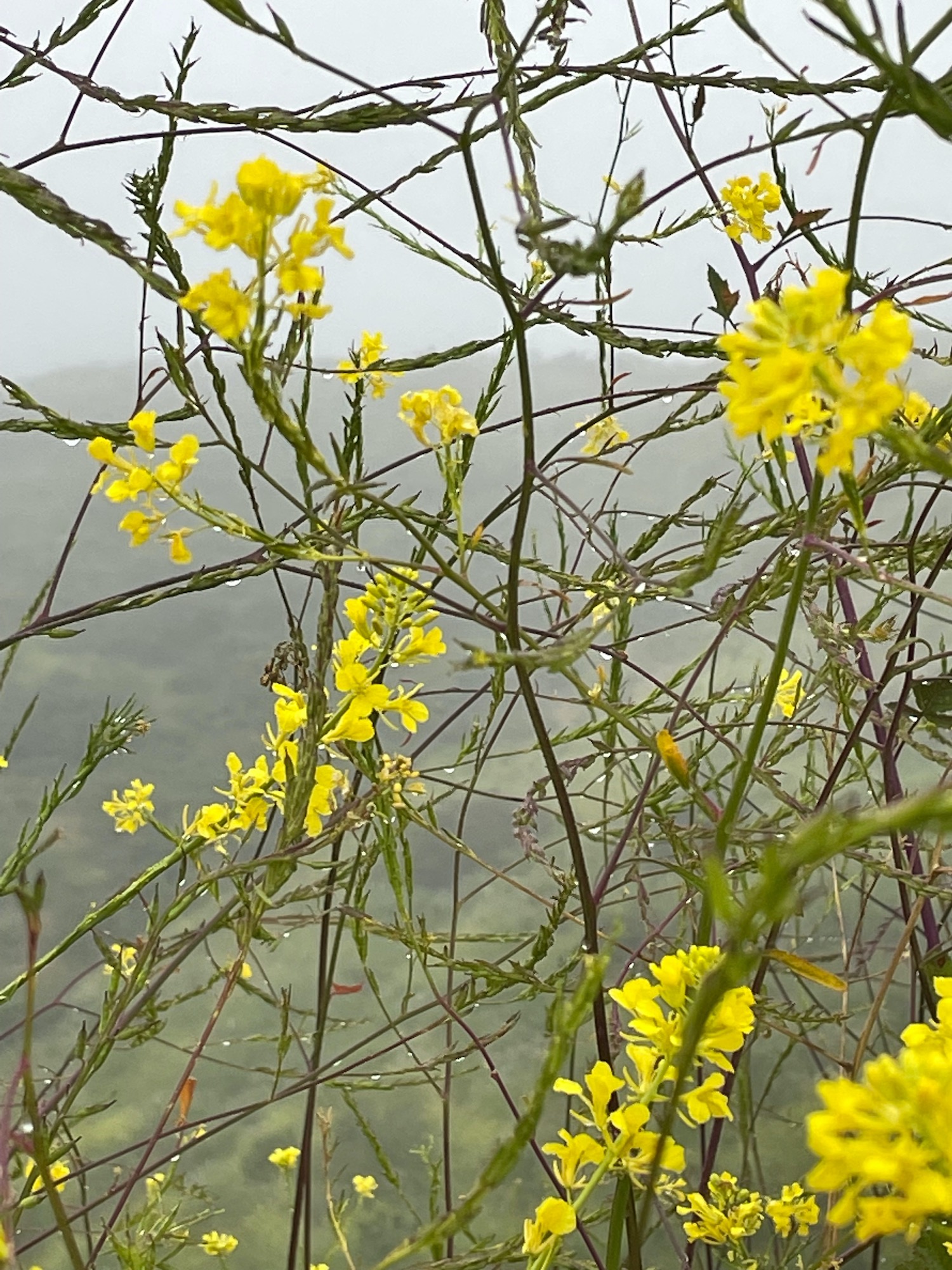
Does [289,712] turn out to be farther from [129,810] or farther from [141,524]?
[129,810]

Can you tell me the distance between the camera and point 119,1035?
0.25 meters

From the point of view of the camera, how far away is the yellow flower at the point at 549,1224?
0.18 m

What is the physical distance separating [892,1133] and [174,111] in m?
0.29

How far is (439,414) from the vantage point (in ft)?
0.86

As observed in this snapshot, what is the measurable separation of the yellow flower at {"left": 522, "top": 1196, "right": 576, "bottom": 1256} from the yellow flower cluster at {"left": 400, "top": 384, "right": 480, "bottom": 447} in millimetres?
168

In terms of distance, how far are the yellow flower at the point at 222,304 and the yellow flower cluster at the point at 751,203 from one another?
38 cm

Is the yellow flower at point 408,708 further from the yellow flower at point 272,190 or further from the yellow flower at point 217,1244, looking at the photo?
the yellow flower at point 217,1244

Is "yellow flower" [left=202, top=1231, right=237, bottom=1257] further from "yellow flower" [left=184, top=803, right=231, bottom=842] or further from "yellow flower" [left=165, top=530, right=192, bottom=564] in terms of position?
"yellow flower" [left=165, top=530, right=192, bottom=564]

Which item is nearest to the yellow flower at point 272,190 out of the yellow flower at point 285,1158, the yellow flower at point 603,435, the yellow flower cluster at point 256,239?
the yellow flower cluster at point 256,239

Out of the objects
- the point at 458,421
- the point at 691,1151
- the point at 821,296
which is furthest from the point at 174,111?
the point at 691,1151

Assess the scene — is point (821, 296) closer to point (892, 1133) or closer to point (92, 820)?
point (892, 1133)

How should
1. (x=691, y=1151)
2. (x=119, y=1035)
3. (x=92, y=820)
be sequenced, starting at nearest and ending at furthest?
(x=119, y=1035) → (x=691, y=1151) → (x=92, y=820)

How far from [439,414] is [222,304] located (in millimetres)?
106

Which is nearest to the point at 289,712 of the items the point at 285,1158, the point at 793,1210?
the point at 793,1210
